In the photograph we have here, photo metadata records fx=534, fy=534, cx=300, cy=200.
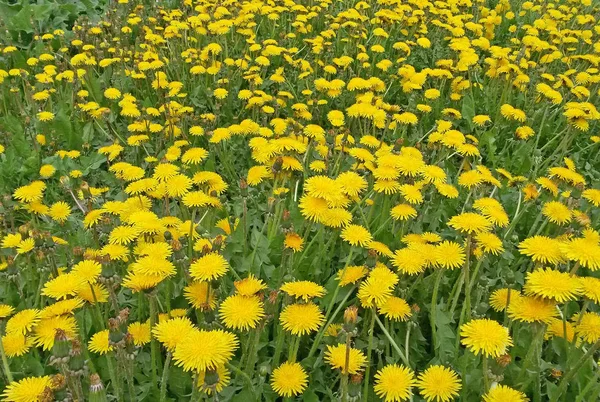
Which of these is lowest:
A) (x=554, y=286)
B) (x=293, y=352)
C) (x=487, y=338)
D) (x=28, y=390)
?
(x=293, y=352)

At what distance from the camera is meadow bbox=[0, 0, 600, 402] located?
5.60ft

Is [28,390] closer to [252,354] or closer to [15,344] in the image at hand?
[15,344]

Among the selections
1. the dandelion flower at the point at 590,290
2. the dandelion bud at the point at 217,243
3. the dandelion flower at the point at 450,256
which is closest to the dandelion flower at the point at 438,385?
the dandelion flower at the point at 450,256

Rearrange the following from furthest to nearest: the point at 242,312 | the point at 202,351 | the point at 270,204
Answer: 1. the point at 270,204
2. the point at 242,312
3. the point at 202,351

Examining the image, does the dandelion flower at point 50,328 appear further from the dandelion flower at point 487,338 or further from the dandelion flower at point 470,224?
the dandelion flower at point 470,224

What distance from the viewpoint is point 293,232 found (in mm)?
2254

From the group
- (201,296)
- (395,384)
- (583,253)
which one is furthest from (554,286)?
(201,296)

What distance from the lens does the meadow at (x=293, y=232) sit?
171 centimetres

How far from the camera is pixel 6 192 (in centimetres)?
323

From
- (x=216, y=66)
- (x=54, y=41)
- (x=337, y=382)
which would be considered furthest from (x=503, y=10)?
(x=337, y=382)

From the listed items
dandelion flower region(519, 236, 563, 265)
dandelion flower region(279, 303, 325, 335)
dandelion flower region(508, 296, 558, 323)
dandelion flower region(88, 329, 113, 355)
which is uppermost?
dandelion flower region(519, 236, 563, 265)

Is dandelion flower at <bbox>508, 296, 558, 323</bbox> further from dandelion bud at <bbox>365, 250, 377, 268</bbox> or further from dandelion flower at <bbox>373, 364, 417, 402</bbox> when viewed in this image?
dandelion bud at <bbox>365, 250, 377, 268</bbox>

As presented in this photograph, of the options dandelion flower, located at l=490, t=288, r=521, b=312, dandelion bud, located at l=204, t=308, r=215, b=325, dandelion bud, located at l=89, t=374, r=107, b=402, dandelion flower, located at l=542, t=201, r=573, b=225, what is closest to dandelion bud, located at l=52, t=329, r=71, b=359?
dandelion bud, located at l=89, t=374, r=107, b=402

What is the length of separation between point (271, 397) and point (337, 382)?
277mm
